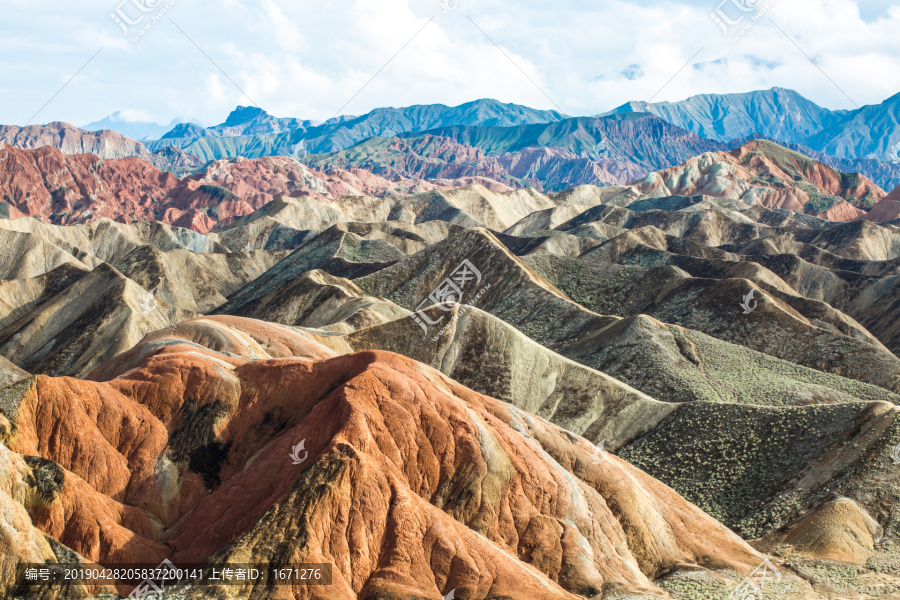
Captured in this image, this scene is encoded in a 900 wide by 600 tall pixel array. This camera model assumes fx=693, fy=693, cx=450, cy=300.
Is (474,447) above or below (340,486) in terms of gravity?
above

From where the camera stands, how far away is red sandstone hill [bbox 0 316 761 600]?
94.7ft

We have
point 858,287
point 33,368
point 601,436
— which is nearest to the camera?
point 601,436

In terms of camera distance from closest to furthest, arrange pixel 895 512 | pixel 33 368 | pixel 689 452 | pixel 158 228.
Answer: pixel 895 512, pixel 689 452, pixel 33 368, pixel 158 228

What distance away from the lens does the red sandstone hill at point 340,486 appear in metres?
28.9

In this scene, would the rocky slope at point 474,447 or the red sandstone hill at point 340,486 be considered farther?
the rocky slope at point 474,447

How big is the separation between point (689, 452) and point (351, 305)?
50.6 meters

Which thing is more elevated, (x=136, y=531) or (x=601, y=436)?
(x=601, y=436)

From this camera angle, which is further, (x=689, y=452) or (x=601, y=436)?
(x=601, y=436)

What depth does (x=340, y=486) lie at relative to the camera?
29.6 m

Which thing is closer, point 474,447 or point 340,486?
point 340,486

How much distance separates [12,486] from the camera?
27.9m

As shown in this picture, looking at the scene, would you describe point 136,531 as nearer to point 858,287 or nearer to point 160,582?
point 160,582

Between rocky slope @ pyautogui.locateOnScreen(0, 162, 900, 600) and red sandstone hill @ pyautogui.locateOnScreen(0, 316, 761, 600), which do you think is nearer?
red sandstone hill @ pyautogui.locateOnScreen(0, 316, 761, 600)

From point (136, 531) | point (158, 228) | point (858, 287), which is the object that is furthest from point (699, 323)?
point (158, 228)
